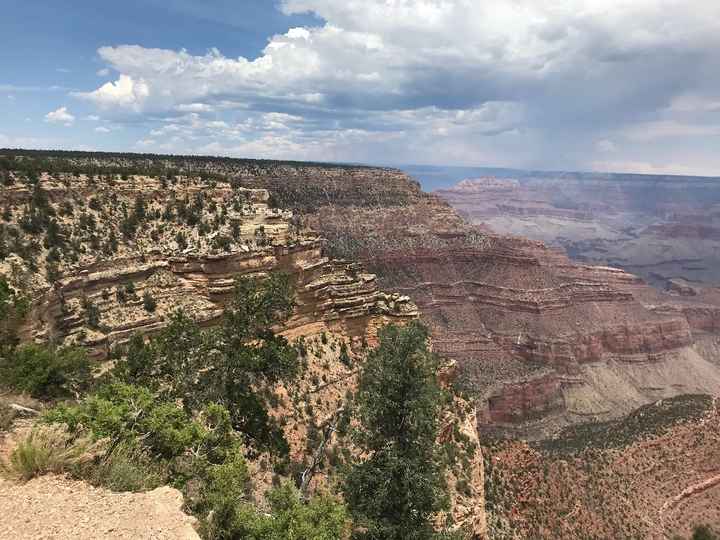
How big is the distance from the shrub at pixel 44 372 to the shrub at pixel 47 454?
720 cm

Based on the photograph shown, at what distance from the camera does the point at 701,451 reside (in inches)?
1642

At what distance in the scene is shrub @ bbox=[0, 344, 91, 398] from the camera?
16.2 metres

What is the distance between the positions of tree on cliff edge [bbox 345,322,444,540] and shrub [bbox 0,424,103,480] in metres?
9.58

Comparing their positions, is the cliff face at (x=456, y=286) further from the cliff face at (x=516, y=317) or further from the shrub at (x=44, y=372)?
the shrub at (x=44, y=372)

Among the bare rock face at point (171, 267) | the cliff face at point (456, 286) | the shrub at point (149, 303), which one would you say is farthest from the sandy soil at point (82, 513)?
the cliff face at point (456, 286)

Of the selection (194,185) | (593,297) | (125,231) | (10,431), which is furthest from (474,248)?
(10,431)

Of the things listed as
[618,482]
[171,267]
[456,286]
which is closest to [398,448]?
[171,267]

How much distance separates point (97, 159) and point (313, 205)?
120 feet

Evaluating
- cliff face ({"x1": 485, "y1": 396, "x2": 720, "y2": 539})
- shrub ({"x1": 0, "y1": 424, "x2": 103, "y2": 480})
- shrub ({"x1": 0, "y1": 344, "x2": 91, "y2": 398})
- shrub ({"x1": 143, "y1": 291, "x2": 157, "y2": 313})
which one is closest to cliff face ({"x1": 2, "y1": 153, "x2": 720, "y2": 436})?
shrub ({"x1": 143, "y1": 291, "x2": 157, "y2": 313})

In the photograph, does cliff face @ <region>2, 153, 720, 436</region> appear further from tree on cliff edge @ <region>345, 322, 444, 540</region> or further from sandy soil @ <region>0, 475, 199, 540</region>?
sandy soil @ <region>0, 475, 199, 540</region>

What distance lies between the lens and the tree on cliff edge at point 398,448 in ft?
53.8

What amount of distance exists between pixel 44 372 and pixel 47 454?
8498 mm

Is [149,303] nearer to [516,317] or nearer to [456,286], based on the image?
[456,286]

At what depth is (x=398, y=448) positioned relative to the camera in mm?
17500
